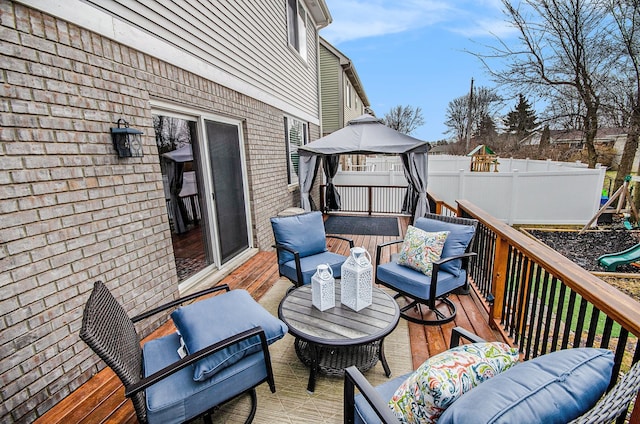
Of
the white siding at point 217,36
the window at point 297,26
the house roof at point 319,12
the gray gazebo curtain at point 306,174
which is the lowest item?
the gray gazebo curtain at point 306,174

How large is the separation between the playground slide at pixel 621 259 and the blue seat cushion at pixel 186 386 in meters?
6.75

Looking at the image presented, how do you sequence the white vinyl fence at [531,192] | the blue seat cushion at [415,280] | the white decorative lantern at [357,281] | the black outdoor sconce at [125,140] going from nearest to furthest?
1. the white decorative lantern at [357,281]
2. the black outdoor sconce at [125,140]
3. the blue seat cushion at [415,280]
4. the white vinyl fence at [531,192]

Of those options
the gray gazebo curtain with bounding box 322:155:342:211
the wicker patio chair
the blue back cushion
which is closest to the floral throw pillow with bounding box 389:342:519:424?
the wicker patio chair

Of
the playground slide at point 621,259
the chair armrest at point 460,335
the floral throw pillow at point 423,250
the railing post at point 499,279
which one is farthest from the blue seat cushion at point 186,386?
the playground slide at point 621,259

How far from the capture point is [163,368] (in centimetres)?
154

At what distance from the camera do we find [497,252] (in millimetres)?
2625

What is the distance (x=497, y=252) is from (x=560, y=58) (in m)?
10.5

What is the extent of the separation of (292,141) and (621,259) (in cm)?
681

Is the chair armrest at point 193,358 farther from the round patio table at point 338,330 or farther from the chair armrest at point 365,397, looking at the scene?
the chair armrest at point 365,397

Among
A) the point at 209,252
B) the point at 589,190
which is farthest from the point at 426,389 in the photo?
the point at 589,190

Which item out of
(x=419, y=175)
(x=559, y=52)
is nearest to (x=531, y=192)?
Result: (x=419, y=175)

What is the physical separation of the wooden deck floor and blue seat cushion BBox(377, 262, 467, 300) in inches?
13.5

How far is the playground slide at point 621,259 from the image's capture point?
17.1 ft

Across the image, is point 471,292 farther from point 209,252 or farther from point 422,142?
point 209,252
